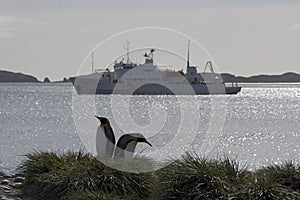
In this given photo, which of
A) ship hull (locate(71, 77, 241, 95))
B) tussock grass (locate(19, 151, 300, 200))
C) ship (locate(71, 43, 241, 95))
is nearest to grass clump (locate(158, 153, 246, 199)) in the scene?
tussock grass (locate(19, 151, 300, 200))

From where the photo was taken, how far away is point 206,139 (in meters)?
36.7

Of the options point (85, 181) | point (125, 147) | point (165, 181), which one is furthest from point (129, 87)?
point (165, 181)

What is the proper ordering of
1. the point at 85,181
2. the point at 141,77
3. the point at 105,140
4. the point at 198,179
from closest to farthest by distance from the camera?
the point at 198,179
the point at 85,181
the point at 105,140
the point at 141,77

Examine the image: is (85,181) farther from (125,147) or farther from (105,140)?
(105,140)

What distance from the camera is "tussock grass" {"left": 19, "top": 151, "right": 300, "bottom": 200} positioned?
9.30 metres

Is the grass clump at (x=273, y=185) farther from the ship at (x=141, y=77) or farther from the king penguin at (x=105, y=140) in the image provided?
the ship at (x=141, y=77)

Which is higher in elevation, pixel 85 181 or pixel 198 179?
pixel 198 179

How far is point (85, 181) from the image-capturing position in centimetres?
1006

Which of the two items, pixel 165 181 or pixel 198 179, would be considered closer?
pixel 198 179

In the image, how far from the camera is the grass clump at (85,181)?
32.7 ft

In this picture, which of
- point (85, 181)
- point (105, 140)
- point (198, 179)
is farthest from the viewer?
point (105, 140)

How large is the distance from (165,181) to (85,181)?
3.95 ft

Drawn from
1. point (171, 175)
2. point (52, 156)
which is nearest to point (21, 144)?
point (52, 156)

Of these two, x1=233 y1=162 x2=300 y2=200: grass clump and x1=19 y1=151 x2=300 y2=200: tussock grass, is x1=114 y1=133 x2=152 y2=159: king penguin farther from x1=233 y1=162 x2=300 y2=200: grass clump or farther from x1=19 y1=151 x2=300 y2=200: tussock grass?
x1=233 y1=162 x2=300 y2=200: grass clump
